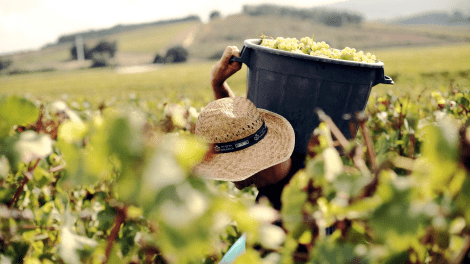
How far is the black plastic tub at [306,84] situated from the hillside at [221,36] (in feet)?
196

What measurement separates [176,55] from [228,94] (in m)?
61.5

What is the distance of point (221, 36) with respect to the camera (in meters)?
75.1

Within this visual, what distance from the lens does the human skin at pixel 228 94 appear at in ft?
5.17

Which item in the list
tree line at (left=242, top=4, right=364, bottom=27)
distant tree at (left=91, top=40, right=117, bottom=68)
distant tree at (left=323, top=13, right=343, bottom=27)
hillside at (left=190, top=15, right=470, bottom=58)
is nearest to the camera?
hillside at (left=190, top=15, right=470, bottom=58)

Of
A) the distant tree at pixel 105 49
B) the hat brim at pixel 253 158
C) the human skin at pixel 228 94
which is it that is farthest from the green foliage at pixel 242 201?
the distant tree at pixel 105 49

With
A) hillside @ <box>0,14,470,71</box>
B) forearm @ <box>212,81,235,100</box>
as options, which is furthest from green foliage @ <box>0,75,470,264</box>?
hillside @ <box>0,14,470,71</box>

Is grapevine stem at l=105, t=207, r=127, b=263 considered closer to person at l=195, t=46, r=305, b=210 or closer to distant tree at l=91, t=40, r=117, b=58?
person at l=195, t=46, r=305, b=210

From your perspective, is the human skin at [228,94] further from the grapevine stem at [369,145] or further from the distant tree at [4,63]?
the distant tree at [4,63]

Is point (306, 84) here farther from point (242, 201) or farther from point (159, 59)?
point (159, 59)

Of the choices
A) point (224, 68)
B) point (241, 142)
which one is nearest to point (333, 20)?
point (224, 68)

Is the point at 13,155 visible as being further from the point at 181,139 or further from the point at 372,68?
the point at 372,68

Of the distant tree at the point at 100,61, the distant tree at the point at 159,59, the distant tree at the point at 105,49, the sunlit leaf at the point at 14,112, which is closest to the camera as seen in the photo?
the sunlit leaf at the point at 14,112

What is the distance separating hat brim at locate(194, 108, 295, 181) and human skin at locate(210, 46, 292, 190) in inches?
3.3

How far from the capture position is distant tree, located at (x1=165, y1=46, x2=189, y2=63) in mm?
60750
